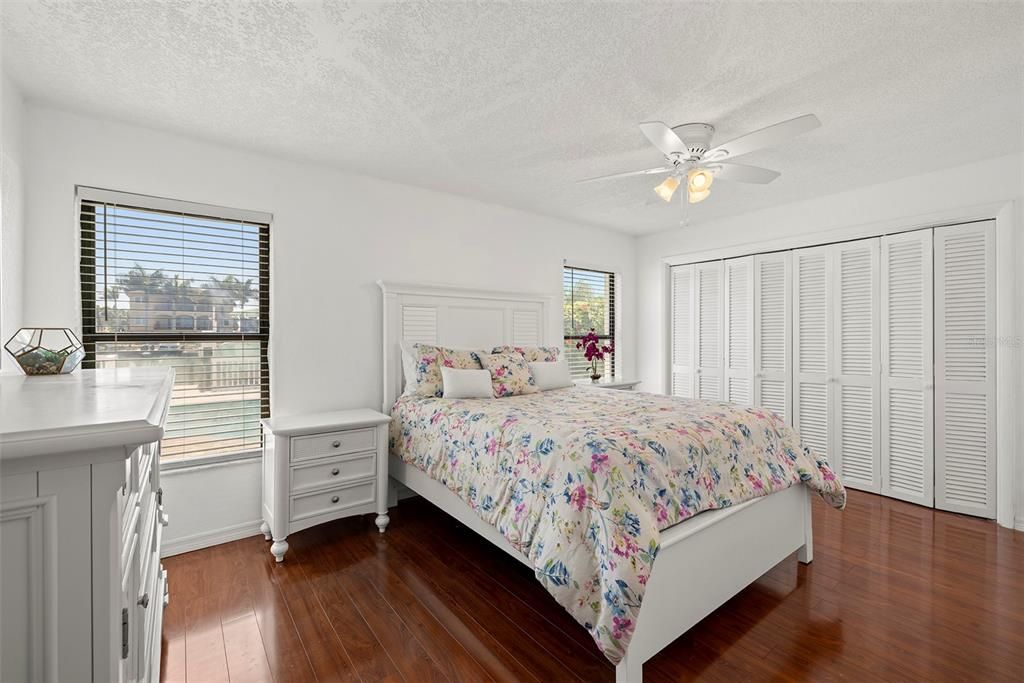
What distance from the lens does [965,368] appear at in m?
3.28

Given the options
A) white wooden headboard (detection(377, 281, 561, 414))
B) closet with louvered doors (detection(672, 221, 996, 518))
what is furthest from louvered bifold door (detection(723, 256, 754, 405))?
white wooden headboard (detection(377, 281, 561, 414))

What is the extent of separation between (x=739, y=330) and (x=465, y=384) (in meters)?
2.90

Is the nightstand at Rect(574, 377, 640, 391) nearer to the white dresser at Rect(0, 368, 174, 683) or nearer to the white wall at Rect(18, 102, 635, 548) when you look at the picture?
the white wall at Rect(18, 102, 635, 548)

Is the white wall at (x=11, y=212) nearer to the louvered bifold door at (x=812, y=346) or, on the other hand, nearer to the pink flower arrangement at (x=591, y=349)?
the pink flower arrangement at (x=591, y=349)

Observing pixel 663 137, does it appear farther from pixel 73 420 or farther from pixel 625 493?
pixel 73 420

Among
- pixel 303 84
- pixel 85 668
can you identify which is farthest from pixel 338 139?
pixel 85 668

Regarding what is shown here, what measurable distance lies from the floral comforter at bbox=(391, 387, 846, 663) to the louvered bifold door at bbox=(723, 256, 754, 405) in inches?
73.5

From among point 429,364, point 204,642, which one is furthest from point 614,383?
point 204,642

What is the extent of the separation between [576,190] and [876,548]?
316 centimetres

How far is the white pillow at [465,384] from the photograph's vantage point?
320 cm

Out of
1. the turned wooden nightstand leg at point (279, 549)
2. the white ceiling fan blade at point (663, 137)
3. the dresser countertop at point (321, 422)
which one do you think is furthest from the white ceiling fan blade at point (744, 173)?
the turned wooden nightstand leg at point (279, 549)

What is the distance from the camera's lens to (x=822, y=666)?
1.79 m

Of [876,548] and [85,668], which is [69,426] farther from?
[876,548]

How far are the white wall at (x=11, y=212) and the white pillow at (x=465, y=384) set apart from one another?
2079 millimetres
